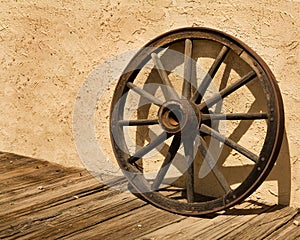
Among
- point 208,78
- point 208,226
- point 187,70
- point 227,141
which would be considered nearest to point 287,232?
point 208,226

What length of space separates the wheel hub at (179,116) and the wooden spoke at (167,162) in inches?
3.9

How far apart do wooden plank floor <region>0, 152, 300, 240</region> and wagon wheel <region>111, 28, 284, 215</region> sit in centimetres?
12

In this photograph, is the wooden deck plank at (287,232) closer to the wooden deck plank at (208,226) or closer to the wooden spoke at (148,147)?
the wooden deck plank at (208,226)

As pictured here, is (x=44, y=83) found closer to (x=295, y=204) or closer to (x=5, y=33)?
(x=5, y=33)

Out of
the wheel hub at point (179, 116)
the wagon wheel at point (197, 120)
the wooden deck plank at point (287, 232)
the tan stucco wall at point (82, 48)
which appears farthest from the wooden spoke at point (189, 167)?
the wooden deck plank at point (287, 232)

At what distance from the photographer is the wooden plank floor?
306 centimetres

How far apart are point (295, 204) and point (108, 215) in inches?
42.3

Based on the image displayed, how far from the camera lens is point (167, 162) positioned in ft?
11.6

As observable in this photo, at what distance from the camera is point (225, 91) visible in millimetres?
3314

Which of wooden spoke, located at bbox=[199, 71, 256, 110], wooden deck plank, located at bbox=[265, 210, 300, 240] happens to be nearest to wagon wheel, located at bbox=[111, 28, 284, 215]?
wooden spoke, located at bbox=[199, 71, 256, 110]

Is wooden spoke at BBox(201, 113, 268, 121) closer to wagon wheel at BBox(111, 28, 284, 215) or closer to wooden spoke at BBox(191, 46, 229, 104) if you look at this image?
wagon wheel at BBox(111, 28, 284, 215)

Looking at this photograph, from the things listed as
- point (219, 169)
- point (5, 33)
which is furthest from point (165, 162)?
point (5, 33)

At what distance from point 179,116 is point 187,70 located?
322 mm

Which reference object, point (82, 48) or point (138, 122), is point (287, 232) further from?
point (82, 48)
